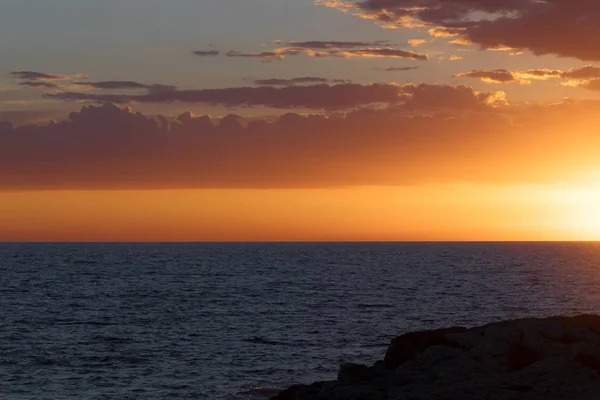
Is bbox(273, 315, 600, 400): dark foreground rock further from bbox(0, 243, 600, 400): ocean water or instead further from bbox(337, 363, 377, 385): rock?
bbox(0, 243, 600, 400): ocean water

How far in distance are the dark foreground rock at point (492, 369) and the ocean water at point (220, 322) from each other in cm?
1832

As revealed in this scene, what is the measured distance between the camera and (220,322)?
76.6m

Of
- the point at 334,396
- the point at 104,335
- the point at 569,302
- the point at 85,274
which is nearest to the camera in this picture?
the point at 334,396

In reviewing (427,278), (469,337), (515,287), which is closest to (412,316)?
(515,287)

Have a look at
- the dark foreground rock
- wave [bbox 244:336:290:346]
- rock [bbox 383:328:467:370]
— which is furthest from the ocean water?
the dark foreground rock

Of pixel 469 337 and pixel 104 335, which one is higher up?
pixel 469 337

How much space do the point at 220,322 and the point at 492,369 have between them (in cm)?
5532

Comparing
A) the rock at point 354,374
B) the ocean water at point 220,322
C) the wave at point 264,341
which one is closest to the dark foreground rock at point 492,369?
the rock at point 354,374

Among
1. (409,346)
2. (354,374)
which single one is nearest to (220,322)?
(409,346)

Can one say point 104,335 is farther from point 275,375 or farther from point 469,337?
point 469,337

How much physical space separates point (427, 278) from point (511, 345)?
119207mm

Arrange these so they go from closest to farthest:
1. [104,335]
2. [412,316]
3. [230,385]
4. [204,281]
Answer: [230,385]
[104,335]
[412,316]
[204,281]

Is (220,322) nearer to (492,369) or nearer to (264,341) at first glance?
(264,341)

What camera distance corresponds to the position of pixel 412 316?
79.7 meters
